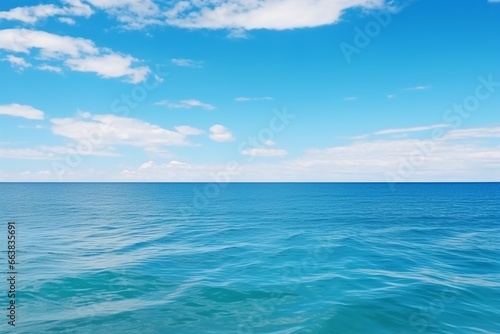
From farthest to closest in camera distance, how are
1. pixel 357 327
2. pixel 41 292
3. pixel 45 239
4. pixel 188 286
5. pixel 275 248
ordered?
1. pixel 45 239
2. pixel 275 248
3. pixel 188 286
4. pixel 41 292
5. pixel 357 327

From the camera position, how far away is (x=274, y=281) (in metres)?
27.4

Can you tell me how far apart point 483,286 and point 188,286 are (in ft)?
80.5

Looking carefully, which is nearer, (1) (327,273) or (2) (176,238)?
(1) (327,273)

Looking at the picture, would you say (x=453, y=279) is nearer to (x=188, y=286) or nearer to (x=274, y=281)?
(x=274, y=281)

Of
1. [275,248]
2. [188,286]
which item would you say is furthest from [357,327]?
[275,248]

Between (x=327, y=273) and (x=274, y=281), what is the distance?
18.4 feet

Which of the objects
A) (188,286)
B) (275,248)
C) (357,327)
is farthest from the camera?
(275,248)

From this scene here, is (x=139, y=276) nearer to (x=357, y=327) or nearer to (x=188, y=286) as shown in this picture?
(x=188, y=286)

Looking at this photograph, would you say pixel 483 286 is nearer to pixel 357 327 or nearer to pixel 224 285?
pixel 357 327

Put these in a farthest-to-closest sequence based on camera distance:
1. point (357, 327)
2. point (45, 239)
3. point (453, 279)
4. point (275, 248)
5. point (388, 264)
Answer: point (45, 239) < point (275, 248) < point (388, 264) < point (453, 279) < point (357, 327)

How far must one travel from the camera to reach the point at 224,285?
26422 mm

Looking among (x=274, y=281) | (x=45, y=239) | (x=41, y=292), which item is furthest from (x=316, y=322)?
(x=45, y=239)

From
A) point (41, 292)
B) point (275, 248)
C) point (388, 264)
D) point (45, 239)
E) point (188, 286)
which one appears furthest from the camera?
point (45, 239)

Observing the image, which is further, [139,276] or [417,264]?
[417,264]
